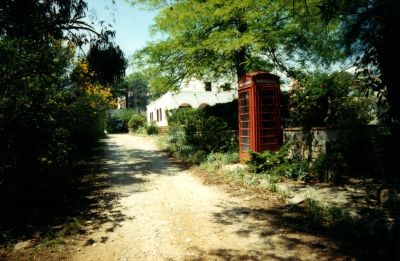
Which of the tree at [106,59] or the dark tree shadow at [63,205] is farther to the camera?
the tree at [106,59]

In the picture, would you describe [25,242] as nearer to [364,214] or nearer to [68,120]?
[364,214]

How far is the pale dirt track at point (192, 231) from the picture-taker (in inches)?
193

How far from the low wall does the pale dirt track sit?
97.8 inches

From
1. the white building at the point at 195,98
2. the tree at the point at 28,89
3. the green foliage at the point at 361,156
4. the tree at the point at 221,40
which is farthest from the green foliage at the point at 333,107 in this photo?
the white building at the point at 195,98

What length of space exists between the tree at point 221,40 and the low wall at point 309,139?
2.95 metres

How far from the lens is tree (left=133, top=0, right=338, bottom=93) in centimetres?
1104

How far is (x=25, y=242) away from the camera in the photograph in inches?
223

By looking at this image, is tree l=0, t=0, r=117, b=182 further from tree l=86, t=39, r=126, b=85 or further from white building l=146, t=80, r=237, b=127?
white building l=146, t=80, r=237, b=127

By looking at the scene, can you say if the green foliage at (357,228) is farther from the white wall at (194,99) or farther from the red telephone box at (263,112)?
the white wall at (194,99)

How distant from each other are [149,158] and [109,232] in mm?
9502

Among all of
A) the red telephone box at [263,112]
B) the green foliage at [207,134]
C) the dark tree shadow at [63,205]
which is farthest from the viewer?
the green foliage at [207,134]

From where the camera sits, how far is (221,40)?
472 inches

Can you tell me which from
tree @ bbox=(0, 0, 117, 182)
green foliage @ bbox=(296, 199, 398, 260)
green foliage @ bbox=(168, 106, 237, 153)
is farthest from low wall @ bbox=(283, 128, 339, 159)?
tree @ bbox=(0, 0, 117, 182)

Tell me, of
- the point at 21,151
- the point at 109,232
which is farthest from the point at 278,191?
the point at 21,151
